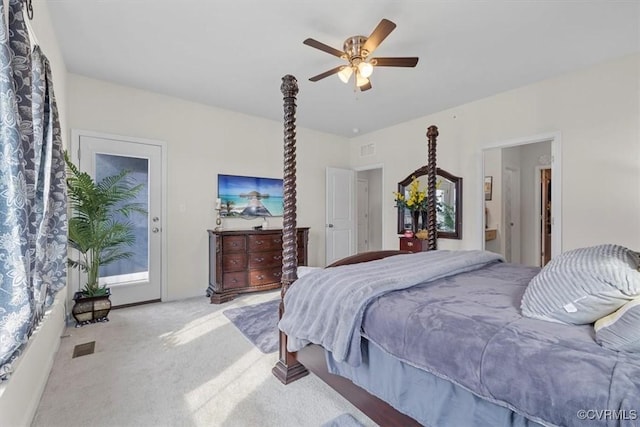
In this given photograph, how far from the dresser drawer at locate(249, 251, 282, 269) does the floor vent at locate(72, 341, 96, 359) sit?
6.14ft

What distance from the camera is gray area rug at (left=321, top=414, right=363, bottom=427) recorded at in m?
1.59

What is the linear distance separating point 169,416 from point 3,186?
1.43m

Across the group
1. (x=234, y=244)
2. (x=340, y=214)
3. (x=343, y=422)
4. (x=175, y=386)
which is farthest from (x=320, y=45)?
(x=340, y=214)

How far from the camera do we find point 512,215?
17.6 feet

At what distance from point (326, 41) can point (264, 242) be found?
2.64 meters

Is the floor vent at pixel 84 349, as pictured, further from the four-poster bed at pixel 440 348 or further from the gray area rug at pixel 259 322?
the four-poster bed at pixel 440 348

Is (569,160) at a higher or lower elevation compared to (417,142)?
lower

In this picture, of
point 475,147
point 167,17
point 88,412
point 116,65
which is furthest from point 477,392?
point 116,65

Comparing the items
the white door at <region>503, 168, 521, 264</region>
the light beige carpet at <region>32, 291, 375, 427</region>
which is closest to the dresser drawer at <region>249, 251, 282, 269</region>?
the light beige carpet at <region>32, 291, 375, 427</region>

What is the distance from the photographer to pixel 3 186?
1.08m

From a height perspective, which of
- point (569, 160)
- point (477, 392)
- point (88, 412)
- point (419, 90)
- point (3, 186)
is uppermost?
point (419, 90)

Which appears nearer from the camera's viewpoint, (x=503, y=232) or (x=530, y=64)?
(x=530, y=64)

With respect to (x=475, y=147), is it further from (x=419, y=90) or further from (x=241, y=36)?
(x=241, y=36)

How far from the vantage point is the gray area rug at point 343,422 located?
62.7 inches
